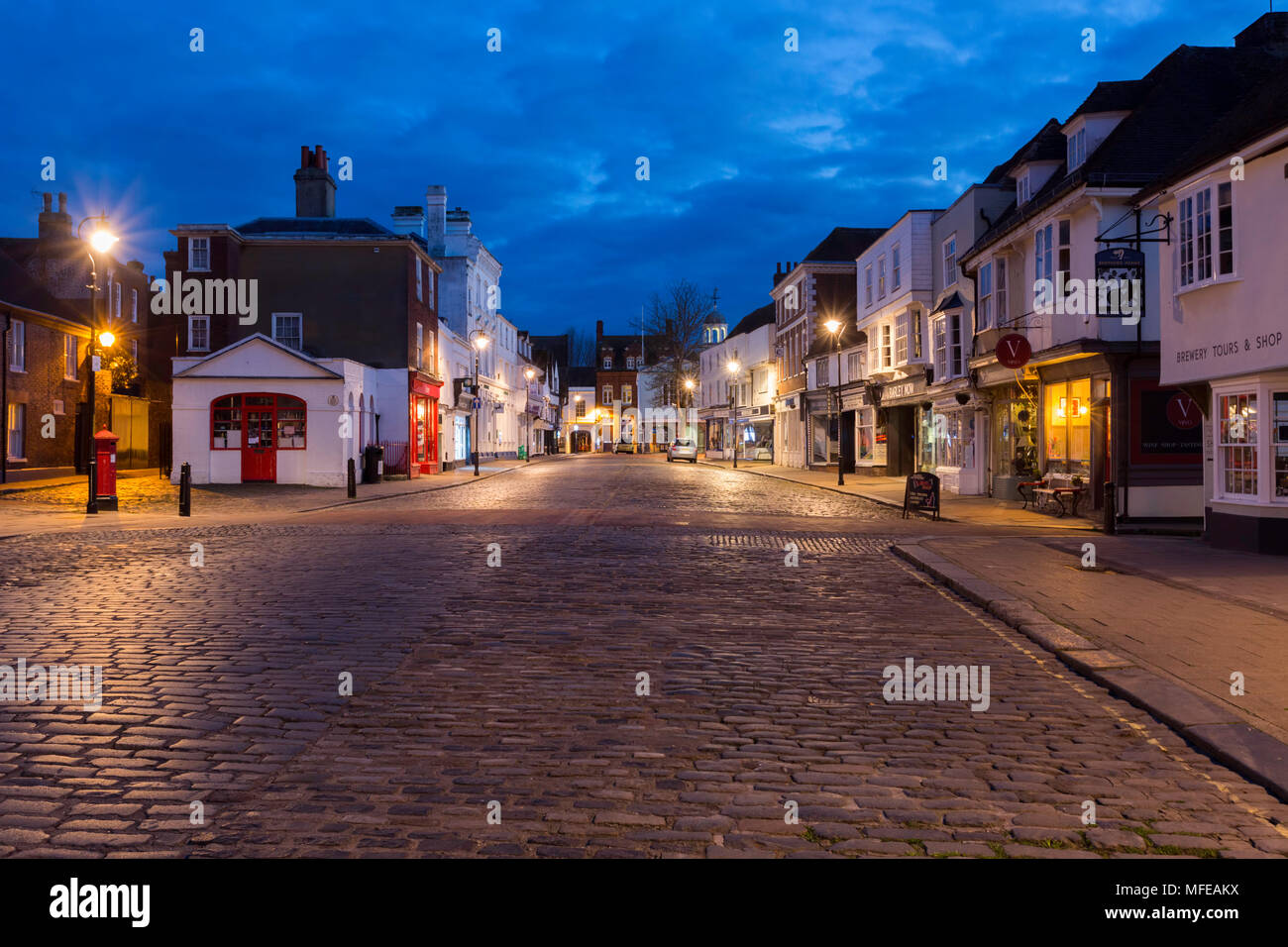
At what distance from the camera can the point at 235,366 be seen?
107 ft

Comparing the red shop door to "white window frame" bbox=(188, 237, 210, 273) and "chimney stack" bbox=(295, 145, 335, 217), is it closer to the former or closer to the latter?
"white window frame" bbox=(188, 237, 210, 273)

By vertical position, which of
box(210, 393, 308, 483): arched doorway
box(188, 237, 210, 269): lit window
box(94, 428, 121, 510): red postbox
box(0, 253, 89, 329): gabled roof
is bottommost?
box(94, 428, 121, 510): red postbox

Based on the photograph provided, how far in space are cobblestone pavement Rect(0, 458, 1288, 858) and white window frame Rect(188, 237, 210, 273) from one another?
29.9m

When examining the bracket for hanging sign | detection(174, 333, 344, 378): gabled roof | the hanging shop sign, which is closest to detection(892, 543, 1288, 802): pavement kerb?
the bracket for hanging sign

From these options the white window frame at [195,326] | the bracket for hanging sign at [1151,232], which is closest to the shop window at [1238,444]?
the bracket for hanging sign at [1151,232]

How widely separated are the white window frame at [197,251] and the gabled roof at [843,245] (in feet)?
96.4

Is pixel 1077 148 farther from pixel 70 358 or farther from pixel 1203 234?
pixel 70 358

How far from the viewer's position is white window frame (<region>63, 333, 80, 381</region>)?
35906 millimetres

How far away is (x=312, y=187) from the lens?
141 feet

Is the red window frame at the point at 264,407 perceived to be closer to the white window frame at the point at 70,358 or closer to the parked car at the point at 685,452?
the white window frame at the point at 70,358

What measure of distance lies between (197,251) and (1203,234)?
35.5 meters

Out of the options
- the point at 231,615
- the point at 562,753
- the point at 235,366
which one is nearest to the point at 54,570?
the point at 231,615

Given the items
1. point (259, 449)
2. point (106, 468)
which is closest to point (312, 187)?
point (259, 449)

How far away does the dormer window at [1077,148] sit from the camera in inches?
881
